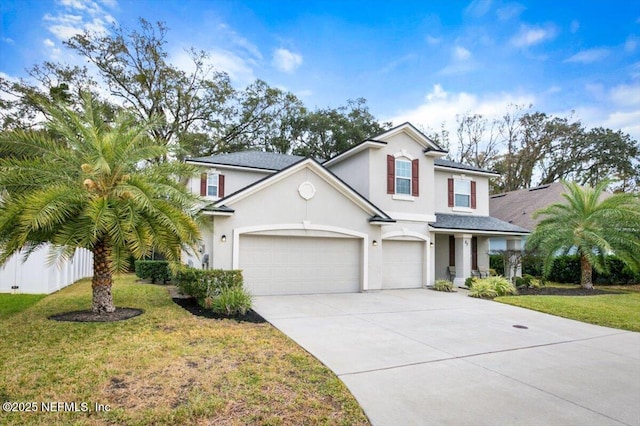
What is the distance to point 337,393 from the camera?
4676mm

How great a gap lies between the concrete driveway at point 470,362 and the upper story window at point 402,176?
6.16 metres

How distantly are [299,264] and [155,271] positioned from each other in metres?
6.80

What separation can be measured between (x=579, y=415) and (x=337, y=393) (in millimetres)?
2781

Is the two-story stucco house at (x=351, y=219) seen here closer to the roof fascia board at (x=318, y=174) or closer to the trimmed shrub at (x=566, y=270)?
the roof fascia board at (x=318, y=174)

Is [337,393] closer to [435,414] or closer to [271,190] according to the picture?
[435,414]

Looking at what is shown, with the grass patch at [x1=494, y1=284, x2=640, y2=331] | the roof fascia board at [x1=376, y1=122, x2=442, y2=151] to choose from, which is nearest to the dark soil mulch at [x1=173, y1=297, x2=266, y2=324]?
the grass patch at [x1=494, y1=284, x2=640, y2=331]

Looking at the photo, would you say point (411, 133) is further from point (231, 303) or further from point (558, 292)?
point (231, 303)

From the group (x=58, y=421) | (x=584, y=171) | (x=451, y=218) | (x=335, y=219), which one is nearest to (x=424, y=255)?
(x=451, y=218)

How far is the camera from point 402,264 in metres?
15.7

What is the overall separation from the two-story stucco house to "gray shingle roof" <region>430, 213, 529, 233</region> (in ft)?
0.23

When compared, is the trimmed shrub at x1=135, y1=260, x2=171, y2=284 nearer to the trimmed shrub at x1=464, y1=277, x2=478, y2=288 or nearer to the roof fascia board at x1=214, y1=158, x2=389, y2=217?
the roof fascia board at x1=214, y1=158, x2=389, y2=217

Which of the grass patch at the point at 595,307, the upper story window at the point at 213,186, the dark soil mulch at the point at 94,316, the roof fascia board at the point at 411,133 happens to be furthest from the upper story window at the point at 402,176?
the dark soil mulch at the point at 94,316

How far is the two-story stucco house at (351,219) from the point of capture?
493 inches

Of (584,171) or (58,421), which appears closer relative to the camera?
(58,421)
